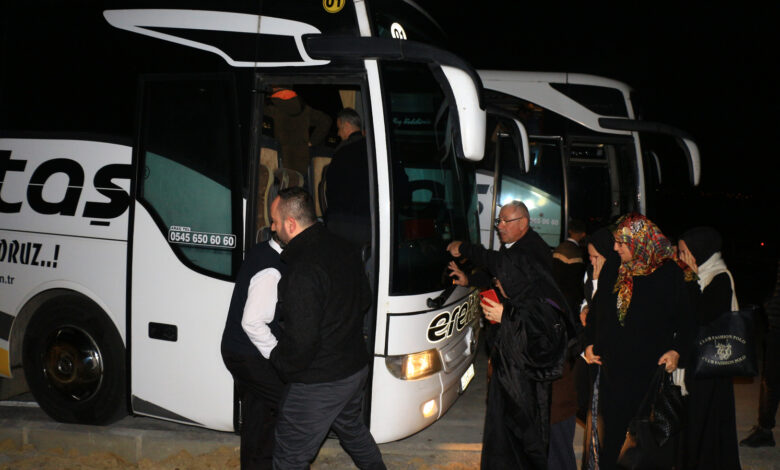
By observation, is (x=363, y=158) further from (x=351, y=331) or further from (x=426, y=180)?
(x=351, y=331)

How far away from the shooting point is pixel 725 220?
78.9 feet

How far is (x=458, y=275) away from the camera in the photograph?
4277 millimetres

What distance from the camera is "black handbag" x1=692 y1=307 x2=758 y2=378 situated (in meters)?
3.89

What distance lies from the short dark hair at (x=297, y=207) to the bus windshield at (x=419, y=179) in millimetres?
846

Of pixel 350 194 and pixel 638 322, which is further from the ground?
pixel 350 194

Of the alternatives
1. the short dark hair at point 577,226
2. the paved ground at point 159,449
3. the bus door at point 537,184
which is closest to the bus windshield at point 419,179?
the paved ground at point 159,449

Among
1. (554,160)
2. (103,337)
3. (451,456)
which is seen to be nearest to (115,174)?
(103,337)

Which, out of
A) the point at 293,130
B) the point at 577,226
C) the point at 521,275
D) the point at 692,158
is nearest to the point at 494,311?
the point at 521,275

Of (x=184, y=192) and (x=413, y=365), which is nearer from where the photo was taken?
(x=413, y=365)

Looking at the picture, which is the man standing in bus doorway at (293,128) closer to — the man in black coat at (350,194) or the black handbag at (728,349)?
the man in black coat at (350,194)

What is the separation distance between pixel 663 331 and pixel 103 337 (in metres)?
4.00

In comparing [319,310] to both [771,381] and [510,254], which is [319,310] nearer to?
[510,254]

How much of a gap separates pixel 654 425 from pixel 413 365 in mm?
1555

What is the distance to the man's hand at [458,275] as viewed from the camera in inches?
167
